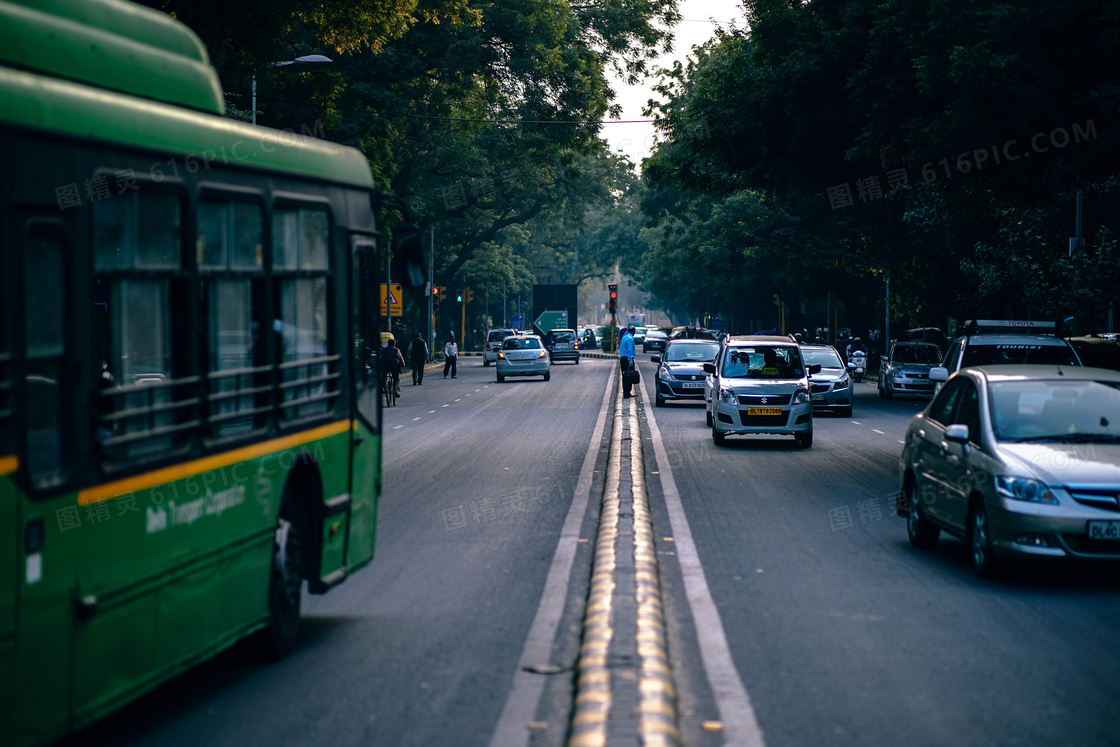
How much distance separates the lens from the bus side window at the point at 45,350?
15.3 ft

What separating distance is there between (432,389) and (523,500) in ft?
91.1

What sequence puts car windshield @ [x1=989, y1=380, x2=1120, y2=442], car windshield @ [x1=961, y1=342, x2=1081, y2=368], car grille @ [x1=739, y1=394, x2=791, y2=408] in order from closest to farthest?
1. car windshield @ [x1=989, y1=380, x2=1120, y2=442]
2. car windshield @ [x1=961, y1=342, x2=1081, y2=368]
3. car grille @ [x1=739, y1=394, x2=791, y2=408]

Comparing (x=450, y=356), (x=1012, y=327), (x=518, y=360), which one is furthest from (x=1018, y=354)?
(x=450, y=356)

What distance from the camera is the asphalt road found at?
5.79m

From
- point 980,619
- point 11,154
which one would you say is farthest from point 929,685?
point 11,154

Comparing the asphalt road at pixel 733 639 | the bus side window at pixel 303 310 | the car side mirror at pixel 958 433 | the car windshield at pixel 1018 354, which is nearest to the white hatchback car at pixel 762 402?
the car windshield at pixel 1018 354

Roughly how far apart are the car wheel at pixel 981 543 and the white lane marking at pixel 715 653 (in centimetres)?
195

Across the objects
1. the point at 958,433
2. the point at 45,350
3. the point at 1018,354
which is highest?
the point at 45,350

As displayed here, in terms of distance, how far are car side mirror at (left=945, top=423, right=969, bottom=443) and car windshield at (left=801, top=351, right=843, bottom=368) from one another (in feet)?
62.5

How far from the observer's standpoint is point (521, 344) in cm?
4741

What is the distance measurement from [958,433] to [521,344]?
3787 cm

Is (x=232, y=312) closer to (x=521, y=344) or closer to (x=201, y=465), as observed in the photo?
(x=201, y=465)

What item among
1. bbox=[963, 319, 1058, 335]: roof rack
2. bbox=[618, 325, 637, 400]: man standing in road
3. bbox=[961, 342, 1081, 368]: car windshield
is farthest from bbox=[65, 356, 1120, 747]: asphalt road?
bbox=[618, 325, 637, 400]: man standing in road

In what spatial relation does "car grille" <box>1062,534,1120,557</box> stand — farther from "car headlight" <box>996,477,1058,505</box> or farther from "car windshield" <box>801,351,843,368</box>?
"car windshield" <box>801,351,843,368</box>
